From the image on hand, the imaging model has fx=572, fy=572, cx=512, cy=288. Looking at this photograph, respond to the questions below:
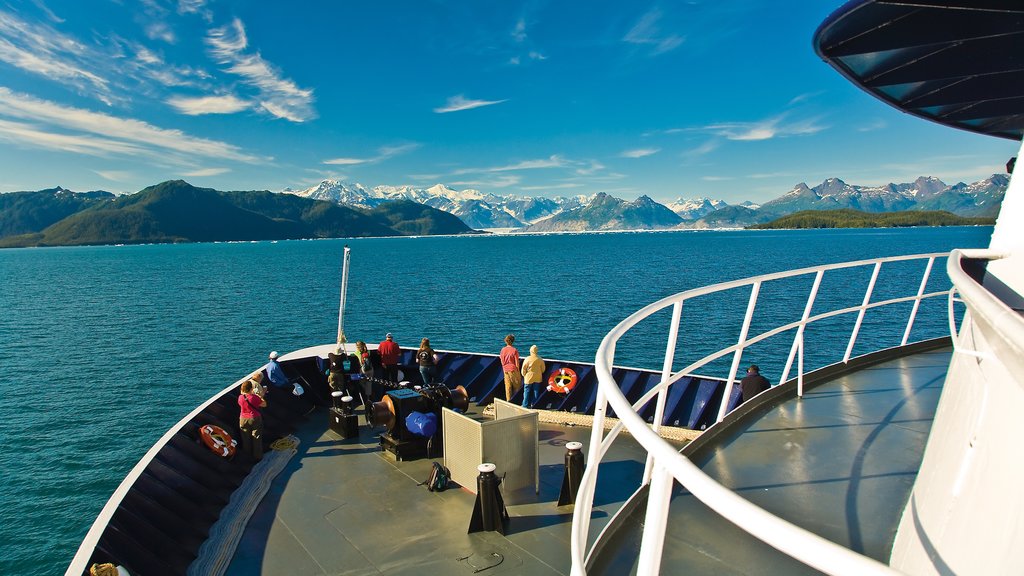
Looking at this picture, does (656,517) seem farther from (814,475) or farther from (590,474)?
(814,475)

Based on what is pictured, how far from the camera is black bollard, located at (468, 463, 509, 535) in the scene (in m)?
8.18

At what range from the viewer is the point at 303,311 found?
60.1 meters

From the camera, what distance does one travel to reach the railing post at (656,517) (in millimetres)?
1840

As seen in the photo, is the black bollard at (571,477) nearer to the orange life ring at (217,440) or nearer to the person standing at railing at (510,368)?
the person standing at railing at (510,368)

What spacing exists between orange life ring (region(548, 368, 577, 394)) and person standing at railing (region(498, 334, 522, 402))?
81 cm

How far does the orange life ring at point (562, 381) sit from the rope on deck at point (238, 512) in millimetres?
5748

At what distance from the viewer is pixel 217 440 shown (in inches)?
412

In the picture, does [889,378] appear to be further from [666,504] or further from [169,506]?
[169,506]

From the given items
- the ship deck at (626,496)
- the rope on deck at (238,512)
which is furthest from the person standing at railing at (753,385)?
the rope on deck at (238,512)

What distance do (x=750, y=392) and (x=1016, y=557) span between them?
8835 mm

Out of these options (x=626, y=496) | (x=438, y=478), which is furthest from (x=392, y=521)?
(x=626, y=496)

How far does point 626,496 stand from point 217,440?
736 cm

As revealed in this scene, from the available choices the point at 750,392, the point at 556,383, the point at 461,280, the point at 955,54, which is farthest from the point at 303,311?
the point at 955,54

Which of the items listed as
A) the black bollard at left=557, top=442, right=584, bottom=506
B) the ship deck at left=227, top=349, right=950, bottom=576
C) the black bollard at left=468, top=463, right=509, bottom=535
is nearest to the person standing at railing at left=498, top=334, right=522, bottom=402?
the ship deck at left=227, top=349, right=950, bottom=576
